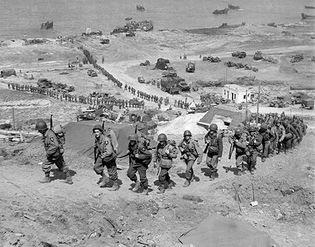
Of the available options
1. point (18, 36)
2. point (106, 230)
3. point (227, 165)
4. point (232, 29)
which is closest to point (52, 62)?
point (18, 36)

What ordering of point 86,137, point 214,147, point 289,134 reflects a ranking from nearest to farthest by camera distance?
point 214,147 → point 86,137 → point 289,134

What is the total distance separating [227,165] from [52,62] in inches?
1629

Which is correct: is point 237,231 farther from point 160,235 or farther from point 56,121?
point 56,121

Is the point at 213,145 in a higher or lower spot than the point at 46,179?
higher

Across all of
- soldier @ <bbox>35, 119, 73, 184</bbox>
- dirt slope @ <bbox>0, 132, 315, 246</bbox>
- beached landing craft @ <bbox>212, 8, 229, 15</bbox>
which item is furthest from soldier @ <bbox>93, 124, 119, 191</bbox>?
beached landing craft @ <bbox>212, 8, 229, 15</bbox>

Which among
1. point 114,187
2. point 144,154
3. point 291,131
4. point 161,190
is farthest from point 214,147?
point 291,131

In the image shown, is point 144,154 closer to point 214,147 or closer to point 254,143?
point 214,147

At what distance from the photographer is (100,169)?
Answer: 37.0 ft

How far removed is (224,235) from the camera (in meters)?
9.36

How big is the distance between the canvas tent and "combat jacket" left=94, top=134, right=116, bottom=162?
2.46 m

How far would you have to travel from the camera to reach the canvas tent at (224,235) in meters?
9.20

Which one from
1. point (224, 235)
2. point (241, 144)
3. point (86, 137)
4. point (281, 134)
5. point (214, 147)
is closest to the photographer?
point (224, 235)

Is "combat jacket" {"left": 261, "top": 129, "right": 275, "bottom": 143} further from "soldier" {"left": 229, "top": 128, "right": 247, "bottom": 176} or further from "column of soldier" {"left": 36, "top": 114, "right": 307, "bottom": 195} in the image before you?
"soldier" {"left": 229, "top": 128, "right": 247, "bottom": 176}

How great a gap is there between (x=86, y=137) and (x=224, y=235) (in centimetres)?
693
